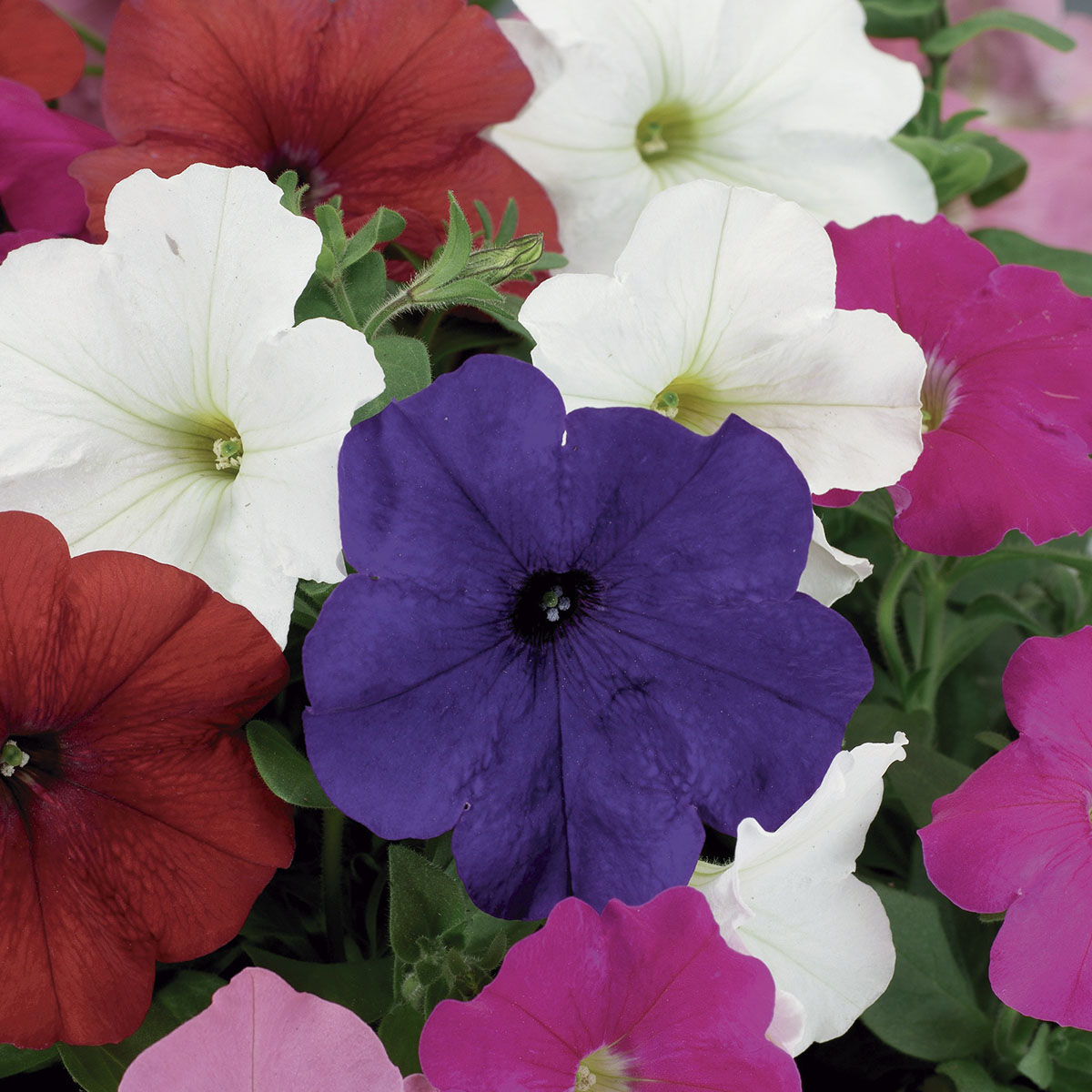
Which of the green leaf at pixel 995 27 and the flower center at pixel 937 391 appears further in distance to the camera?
the green leaf at pixel 995 27

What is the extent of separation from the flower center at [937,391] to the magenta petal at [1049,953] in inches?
7.0

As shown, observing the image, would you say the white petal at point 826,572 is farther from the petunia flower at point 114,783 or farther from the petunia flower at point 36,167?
the petunia flower at point 36,167

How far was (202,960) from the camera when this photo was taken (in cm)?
44

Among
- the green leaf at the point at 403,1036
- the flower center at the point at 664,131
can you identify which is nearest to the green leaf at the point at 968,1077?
the green leaf at the point at 403,1036

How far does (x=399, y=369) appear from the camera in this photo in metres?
0.37

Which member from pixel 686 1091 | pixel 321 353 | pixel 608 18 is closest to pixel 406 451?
pixel 321 353

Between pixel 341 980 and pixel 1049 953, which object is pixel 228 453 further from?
pixel 1049 953

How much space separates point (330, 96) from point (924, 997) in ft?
1.40

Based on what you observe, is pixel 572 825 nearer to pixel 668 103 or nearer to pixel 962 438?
pixel 962 438

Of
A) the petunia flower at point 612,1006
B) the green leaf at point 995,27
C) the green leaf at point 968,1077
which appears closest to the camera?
the petunia flower at point 612,1006

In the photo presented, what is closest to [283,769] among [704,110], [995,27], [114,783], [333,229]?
[114,783]

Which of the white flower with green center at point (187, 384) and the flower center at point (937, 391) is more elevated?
the white flower with green center at point (187, 384)

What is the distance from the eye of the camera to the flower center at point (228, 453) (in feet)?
1.25

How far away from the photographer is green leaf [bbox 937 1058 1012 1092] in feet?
1.47
